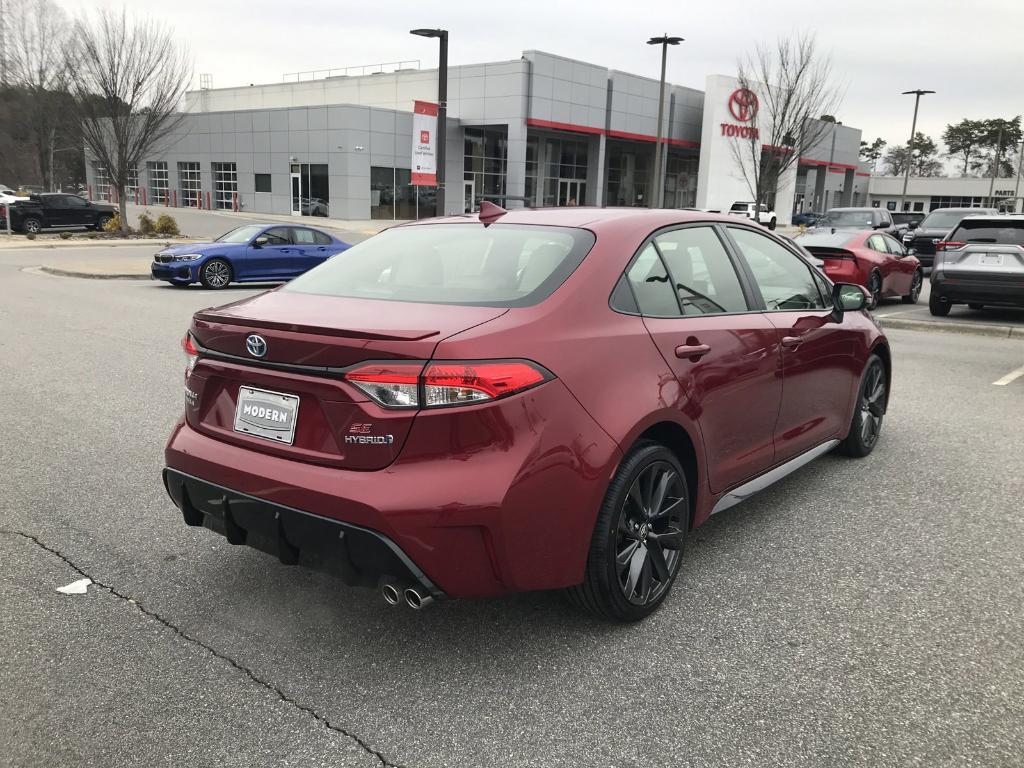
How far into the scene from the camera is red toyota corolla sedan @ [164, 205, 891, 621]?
2693mm

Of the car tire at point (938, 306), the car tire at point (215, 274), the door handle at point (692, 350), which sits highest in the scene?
the door handle at point (692, 350)

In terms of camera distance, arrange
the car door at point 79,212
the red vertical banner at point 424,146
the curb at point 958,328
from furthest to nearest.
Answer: the car door at point 79,212 → the red vertical banner at point 424,146 → the curb at point 958,328

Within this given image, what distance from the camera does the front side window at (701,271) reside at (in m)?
3.71

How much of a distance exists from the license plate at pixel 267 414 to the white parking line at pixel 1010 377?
7.92 m

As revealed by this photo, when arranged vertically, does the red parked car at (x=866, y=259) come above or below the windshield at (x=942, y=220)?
below

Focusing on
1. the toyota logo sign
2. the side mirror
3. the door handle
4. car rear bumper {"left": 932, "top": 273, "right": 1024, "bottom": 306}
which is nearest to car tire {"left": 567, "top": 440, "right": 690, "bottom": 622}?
the door handle

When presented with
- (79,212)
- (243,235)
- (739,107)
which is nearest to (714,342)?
(243,235)

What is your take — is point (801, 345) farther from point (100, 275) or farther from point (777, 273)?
point (100, 275)

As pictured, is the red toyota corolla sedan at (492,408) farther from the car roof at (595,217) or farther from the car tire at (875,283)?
the car tire at (875,283)

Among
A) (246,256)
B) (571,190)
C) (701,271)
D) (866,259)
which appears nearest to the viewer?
(701,271)

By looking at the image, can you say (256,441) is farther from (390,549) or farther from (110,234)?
(110,234)

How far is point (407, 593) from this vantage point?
2773mm

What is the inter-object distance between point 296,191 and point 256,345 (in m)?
45.0

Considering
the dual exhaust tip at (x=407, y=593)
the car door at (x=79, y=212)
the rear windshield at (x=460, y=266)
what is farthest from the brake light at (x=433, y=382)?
the car door at (x=79, y=212)
